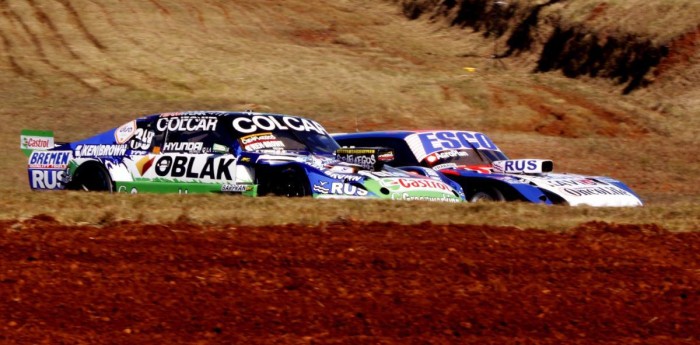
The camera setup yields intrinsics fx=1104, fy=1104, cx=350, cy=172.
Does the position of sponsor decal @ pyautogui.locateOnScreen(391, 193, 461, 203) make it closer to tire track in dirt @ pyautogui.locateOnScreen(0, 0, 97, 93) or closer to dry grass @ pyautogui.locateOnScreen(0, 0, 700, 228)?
dry grass @ pyautogui.locateOnScreen(0, 0, 700, 228)

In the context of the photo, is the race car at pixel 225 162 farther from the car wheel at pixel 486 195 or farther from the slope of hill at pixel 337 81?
the slope of hill at pixel 337 81

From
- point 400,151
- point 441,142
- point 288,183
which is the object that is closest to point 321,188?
point 288,183

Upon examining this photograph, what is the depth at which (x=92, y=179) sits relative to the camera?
13094mm

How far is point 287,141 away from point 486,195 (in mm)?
2458

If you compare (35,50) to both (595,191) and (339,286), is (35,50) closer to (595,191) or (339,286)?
(595,191)

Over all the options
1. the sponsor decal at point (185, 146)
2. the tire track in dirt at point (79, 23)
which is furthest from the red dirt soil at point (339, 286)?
the tire track in dirt at point (79, 23)

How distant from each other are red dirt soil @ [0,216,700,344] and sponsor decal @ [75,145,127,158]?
398cm

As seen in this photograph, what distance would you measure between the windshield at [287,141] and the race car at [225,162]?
0.01m

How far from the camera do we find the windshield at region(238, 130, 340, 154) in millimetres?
12398


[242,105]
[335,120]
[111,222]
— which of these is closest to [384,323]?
[111,222]

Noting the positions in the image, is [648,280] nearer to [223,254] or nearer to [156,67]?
[223,254]

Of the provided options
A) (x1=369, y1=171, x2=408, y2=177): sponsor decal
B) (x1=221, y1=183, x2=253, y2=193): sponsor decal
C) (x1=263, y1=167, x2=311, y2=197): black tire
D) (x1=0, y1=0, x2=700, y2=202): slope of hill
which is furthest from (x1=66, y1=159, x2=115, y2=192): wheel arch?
(x1=0, y1=0, x2=700, y2=202): slope of hill

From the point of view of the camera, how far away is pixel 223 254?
7988mm

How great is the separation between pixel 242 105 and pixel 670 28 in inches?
476
